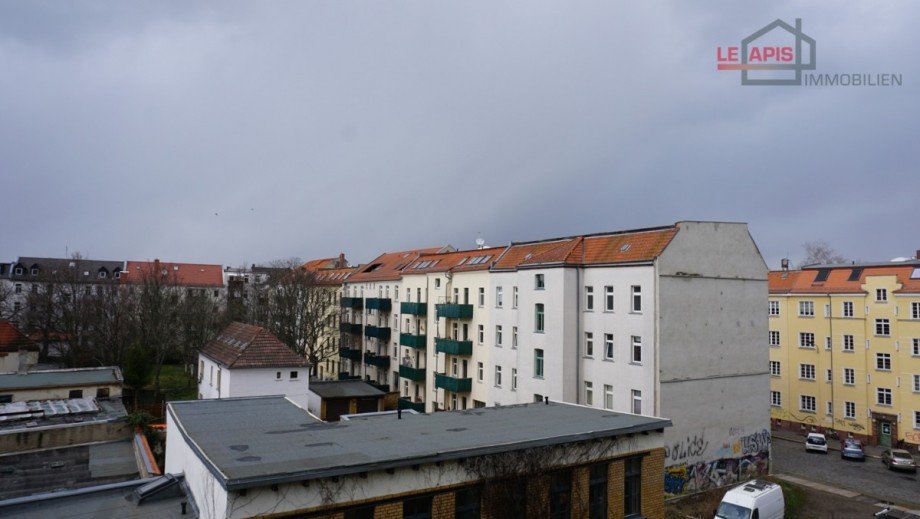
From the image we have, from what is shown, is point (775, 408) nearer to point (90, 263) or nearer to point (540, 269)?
point (540, 269)

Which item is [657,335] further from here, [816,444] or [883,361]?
[883,361]

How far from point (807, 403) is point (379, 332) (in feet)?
113

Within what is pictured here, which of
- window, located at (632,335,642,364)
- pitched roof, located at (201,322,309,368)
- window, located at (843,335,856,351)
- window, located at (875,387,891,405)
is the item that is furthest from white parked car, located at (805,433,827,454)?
pitched roof, located at (201,322,309,368)

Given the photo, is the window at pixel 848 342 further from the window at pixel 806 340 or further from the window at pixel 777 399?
the window at pixel 777 399

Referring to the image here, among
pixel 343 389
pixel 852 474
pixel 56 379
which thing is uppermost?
pixel 56 379

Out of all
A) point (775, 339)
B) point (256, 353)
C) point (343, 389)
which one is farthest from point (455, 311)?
point (775, 339)

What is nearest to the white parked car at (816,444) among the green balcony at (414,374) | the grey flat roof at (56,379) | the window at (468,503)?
the green balcony at (414,374)

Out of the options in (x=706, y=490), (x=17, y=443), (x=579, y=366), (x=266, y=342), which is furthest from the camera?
(x=266, y=342)

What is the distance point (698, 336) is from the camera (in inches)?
1025

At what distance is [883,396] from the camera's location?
3806 centimetres

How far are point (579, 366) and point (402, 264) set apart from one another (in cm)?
2702

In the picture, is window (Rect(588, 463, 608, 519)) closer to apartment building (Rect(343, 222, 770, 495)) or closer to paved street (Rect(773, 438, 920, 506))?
apartment building (Rect(343, 222, 770, 495))

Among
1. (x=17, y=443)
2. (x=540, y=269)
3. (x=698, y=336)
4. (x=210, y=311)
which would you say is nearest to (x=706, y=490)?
(x=698, y=336)

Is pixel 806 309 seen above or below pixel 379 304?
above
